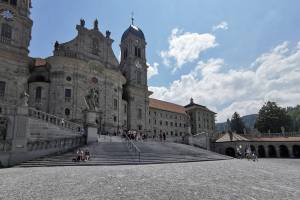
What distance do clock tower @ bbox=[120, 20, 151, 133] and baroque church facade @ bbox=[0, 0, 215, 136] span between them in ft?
0.68

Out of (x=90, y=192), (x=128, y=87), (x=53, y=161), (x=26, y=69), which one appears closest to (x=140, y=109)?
(x=128, y=87)

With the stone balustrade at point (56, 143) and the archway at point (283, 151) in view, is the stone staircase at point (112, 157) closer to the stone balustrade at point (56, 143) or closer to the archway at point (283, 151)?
the stone balustrade at point (56, 143)

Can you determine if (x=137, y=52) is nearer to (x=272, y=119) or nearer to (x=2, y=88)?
(x=2, y=88)

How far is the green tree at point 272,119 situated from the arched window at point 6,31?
203 ft

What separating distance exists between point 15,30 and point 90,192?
119ft

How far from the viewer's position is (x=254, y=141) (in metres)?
54.3

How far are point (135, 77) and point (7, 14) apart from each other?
25873 millimetres

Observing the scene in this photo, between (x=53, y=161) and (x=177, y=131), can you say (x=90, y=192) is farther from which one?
(x=177, y=131)

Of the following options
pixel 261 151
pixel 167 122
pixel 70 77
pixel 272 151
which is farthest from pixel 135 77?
pixel 272 151

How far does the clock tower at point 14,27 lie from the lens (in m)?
36.2

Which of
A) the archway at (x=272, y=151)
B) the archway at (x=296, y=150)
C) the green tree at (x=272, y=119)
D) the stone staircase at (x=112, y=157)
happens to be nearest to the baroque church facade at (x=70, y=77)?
the stone staircase at (x=112, y=157)

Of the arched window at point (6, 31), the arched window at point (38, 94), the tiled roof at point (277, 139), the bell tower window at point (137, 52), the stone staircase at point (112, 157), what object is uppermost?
the bell tower window at point (137, 52)

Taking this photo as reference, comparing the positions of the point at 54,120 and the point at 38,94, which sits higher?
the point at 38,94

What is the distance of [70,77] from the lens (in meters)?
40.5
